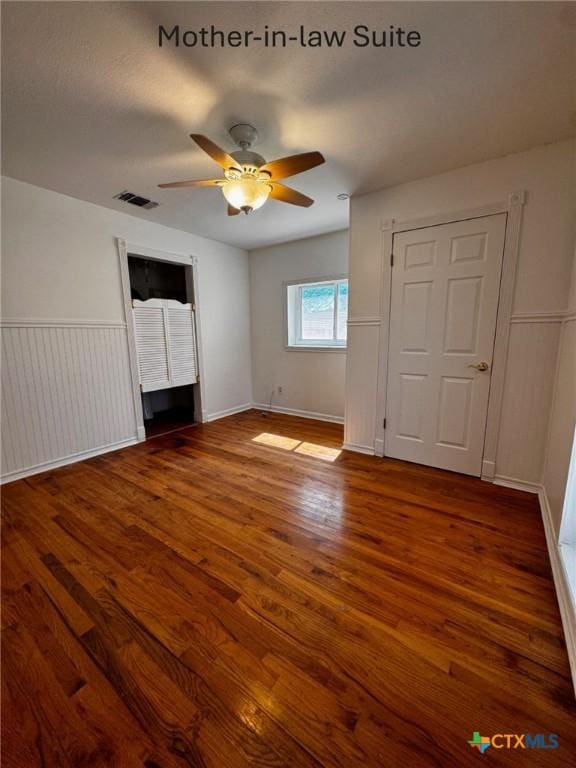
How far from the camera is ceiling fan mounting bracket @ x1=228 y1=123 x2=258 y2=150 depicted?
184cm

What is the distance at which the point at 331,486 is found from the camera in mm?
2453

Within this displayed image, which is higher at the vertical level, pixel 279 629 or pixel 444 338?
pixel 444 338

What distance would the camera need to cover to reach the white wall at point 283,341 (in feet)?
13.3

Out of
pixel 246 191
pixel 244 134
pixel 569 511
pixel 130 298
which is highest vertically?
pixel 244 134

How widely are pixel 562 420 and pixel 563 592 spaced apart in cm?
98

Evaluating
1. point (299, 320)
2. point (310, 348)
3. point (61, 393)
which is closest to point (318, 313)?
point (299, 320)

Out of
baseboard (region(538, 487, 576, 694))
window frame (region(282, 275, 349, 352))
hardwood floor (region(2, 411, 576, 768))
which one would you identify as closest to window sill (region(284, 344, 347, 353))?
window frame (region(282, 275, 349, 352))

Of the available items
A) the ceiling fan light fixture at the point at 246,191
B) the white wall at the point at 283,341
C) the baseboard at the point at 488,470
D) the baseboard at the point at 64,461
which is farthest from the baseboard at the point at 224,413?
the baseboard at the point at 488,470

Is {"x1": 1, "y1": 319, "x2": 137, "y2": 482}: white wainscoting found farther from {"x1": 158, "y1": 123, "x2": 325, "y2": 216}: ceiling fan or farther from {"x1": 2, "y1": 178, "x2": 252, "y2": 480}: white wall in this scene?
{"x1": 158, "y1": 123, "x2": 325, "y2": 216}: ceiling fan

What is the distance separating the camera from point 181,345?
3924 millimetres

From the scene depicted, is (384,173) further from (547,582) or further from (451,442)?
(547,582)

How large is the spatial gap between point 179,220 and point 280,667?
392cm

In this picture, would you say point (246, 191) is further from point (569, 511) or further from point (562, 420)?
point (569, 511)

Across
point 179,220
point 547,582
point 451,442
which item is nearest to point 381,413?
point 451,442
